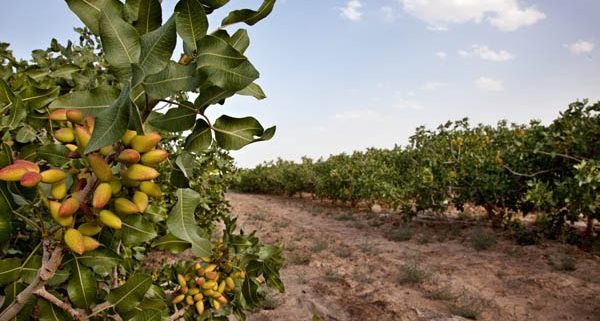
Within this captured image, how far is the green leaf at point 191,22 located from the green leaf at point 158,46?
7 cm

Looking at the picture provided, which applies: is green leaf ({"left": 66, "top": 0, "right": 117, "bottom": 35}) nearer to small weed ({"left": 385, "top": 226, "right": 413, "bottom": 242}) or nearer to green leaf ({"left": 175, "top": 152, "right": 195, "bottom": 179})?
green leaf ({"left": 175, "top": 152, "right": 195, "bottom": 179})

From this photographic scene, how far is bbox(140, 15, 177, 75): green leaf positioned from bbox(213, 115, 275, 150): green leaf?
21cm

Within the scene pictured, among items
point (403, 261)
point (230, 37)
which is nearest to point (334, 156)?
point (403, 261)

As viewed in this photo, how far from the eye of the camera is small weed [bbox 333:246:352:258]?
6142mm

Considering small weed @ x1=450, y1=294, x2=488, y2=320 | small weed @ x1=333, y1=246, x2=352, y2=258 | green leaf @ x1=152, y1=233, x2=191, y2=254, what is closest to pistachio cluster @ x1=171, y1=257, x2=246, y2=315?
green leaf @ x1=152, y1=233, x2=191, y2=254

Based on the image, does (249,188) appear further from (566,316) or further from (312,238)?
(566,316)

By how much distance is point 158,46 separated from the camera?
592 millimetres

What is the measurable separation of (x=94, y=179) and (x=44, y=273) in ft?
0.69

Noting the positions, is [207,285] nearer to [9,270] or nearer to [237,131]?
[9,270]

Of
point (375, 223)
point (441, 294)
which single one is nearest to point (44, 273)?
point (441, 294)

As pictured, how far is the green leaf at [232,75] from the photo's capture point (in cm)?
66

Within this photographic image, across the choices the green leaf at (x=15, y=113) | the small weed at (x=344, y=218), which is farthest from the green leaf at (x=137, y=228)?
the small weed at (x=344, y=218)

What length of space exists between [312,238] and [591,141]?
4.67 meters

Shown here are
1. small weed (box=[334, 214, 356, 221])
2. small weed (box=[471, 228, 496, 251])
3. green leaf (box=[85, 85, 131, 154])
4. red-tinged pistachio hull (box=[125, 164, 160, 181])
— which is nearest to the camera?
green leaf (box=[85, 85, 131, 154])
